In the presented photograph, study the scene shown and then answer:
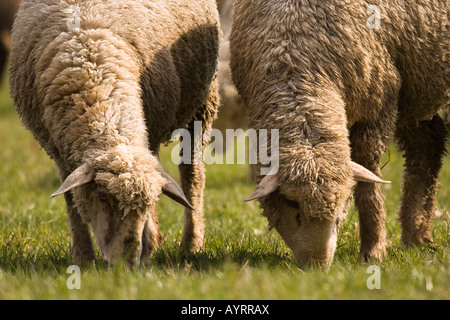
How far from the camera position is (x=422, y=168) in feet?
18.9

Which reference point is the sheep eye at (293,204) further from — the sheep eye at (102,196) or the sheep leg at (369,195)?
the sheep eye at (102,196)

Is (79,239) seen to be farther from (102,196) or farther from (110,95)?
(110,95)

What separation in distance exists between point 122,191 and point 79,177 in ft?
0.88

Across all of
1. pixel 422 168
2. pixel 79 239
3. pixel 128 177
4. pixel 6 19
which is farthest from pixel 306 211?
pixel 6 19

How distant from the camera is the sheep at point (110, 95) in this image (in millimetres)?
3996

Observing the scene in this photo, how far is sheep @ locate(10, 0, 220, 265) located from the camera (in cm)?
400

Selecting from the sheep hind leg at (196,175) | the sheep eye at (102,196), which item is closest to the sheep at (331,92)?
the sheep eye at (102,196)

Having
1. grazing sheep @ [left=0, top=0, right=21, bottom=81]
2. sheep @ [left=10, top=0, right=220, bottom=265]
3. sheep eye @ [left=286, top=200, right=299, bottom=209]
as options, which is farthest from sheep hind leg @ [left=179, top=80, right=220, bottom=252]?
grazing sheep @ [left=0, top=0, right=21, bottom=81]

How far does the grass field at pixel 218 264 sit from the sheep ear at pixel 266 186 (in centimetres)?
42

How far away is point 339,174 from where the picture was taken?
410 centimetres

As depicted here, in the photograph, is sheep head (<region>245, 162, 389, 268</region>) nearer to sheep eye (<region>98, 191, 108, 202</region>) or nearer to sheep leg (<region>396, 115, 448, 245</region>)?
sheep eye (<region>98, 191, 108, 202</region>)
